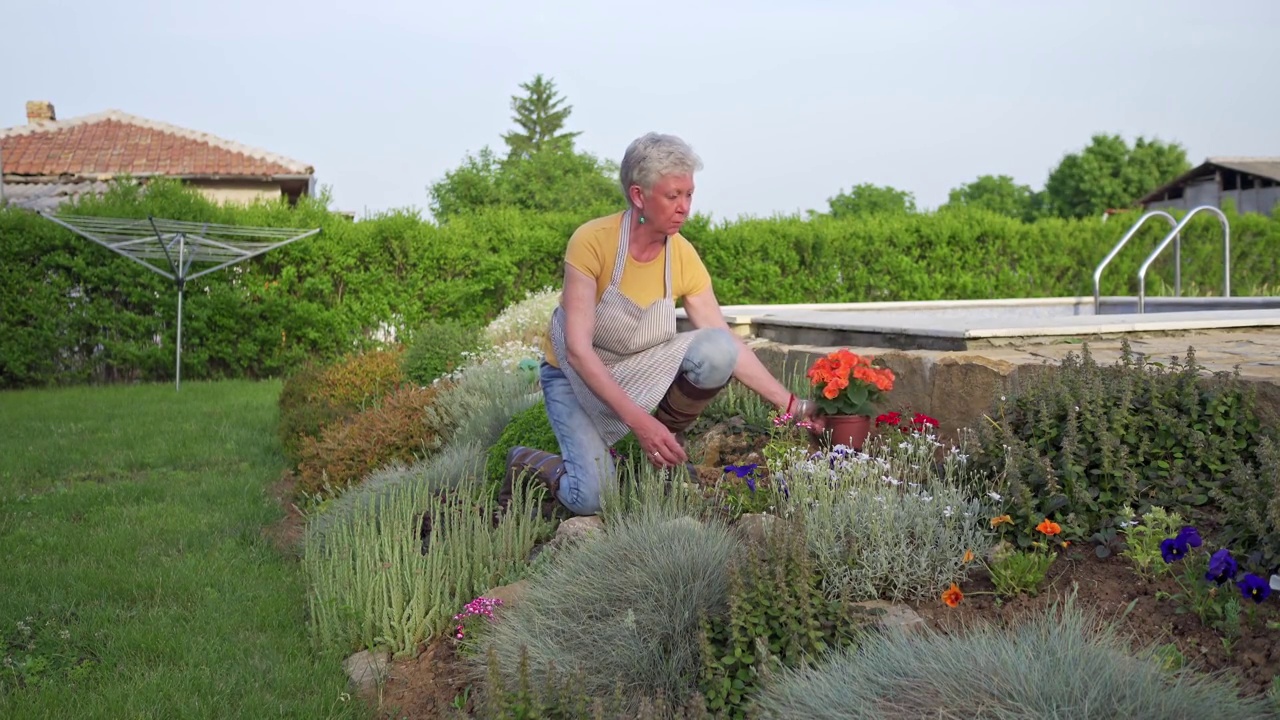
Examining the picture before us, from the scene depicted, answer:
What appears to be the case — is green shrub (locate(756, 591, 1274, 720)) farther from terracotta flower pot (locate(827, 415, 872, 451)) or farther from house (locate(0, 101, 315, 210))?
house (locate(0, 101, 315, 210))

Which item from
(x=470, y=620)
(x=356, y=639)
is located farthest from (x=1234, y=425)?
(x=356, y=639)

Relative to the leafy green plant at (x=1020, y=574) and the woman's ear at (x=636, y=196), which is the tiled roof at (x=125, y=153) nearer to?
the woman's ear at (x=636, y=196)

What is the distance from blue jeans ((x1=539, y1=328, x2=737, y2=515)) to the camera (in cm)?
397

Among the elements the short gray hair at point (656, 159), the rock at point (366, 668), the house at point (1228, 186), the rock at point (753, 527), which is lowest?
the rock at point (366, 668)

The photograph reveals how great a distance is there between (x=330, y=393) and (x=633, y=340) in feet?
14.1

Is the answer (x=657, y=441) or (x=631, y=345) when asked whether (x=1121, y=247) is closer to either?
(x=631, y=345)

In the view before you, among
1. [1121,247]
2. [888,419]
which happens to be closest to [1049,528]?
[888,419]

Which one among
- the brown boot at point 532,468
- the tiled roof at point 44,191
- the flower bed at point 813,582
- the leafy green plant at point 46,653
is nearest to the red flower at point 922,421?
the flower bed at point 813,582

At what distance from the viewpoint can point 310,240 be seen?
13.1 meters

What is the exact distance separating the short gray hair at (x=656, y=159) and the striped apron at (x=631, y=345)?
0.30 meters

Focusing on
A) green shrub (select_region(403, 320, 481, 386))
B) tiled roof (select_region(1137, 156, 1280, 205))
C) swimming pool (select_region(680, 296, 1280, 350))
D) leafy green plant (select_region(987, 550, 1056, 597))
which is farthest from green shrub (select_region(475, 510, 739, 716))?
tiled roof (select_region(1137, 156, 1280, 205))

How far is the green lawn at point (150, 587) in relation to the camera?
3143 mm

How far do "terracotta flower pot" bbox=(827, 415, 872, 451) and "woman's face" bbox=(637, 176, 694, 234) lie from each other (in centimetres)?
94

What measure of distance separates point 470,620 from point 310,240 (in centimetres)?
1070
